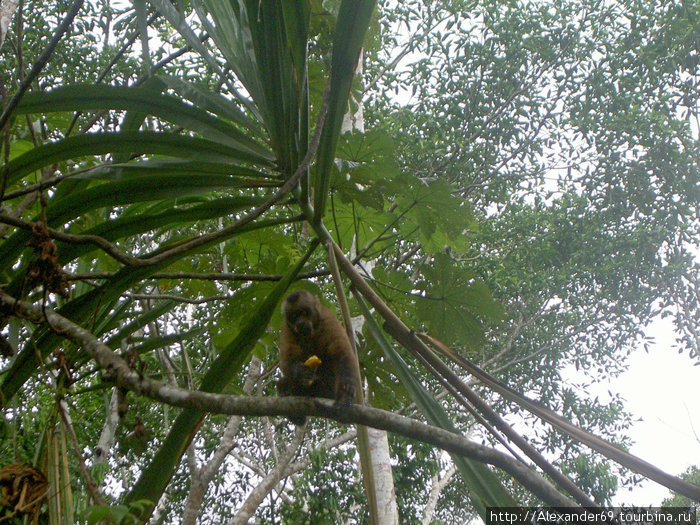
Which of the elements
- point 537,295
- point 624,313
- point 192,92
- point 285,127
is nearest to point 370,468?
point 285,127

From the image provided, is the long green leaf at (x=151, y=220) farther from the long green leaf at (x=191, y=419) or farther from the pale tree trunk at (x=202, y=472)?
the pale tree trunk at (x=202, y=472)

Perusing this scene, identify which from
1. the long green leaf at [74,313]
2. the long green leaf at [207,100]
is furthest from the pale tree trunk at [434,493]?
the long green leaf at [207,100]

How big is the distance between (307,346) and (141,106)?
89 cm

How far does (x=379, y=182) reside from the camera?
1.84m

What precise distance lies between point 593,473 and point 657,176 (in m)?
4.25

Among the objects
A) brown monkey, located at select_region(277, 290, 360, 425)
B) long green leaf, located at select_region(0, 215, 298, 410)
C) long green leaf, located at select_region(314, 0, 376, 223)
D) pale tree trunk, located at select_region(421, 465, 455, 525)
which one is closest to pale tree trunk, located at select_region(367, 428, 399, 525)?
brown monkey, located at select_region(277, 290, 360, 425)

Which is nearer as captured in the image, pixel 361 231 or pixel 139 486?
pixel 139 486

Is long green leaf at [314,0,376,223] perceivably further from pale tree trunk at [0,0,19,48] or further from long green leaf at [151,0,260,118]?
pale tree trunk at [0,0,19,48]

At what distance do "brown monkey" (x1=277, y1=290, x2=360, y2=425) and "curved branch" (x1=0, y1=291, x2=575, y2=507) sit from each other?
608mm

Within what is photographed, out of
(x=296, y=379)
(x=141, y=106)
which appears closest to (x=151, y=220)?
(x=141, y=106)

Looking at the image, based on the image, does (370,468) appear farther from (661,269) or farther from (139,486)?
(661,269)

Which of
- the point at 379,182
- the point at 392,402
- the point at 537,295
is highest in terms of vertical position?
the point at 537,295

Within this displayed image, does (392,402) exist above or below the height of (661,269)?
below

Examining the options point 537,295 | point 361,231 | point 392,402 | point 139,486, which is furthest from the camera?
point 537,295
